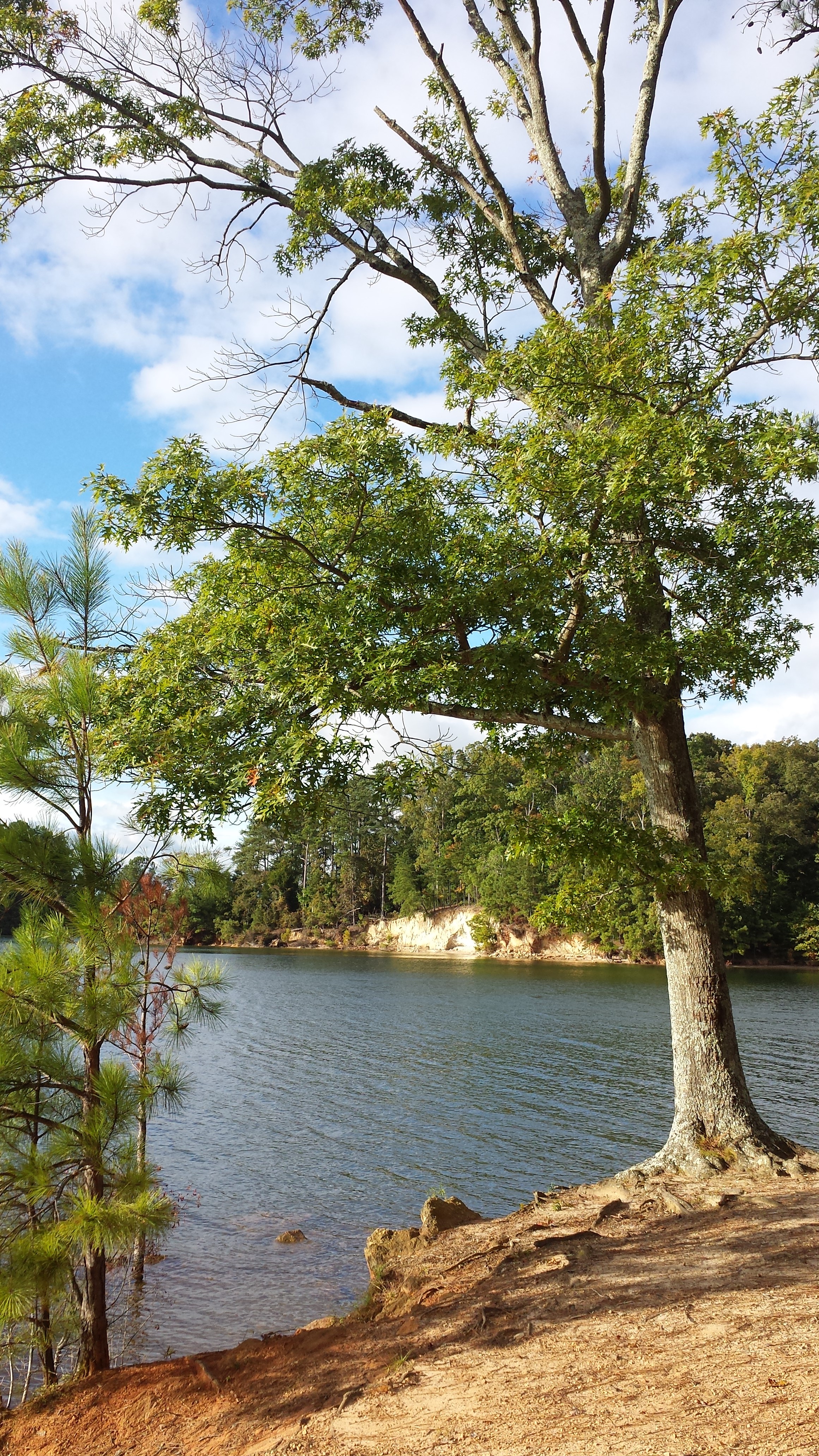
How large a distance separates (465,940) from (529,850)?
5302cm

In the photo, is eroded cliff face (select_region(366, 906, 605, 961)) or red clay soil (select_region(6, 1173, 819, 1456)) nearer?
red clay soil (select_region(6, 1173, 819, 1456))

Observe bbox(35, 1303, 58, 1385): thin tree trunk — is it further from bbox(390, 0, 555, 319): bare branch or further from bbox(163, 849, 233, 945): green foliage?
bbox(390, 0, 555, 319): bare branch

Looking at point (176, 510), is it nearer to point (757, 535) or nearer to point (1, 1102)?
point (1, 1102)

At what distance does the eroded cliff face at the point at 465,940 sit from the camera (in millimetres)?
51500

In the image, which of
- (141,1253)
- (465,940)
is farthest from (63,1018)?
(465,940)

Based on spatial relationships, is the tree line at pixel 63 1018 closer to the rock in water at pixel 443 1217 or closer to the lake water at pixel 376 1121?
the lake water at pixel 376 1121

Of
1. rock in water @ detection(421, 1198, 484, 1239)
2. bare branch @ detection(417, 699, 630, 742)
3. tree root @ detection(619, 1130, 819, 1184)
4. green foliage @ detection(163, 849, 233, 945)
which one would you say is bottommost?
rock in water @ detection(421, 1198, 484, 1239)

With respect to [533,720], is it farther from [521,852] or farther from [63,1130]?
[63,1130]

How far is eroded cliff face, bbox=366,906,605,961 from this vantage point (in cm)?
5150

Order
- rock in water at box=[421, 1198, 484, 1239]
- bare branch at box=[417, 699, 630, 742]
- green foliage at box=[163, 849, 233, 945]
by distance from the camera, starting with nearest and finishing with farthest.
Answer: green foliage at box=[163, 849, 233, 945] < rock in water at box=[421, 1198, 484, 1239] < bare branch at box=[417, 699, 630, 742]

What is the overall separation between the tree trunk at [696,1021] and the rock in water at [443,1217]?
1.68 meters

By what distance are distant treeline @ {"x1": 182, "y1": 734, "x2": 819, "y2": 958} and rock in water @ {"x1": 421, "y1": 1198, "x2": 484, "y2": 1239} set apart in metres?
2.67

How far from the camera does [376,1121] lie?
A: 48.4 ft

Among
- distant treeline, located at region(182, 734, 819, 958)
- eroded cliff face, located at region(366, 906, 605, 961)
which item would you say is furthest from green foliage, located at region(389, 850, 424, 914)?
eroded cliff face, located at region(366, 906, 605, 961)
